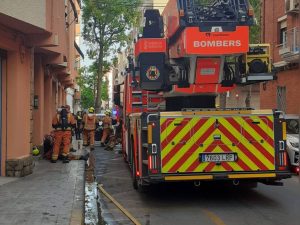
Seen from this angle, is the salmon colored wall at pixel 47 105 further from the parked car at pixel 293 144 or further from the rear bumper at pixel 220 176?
the rear bumper at pixel 220 176

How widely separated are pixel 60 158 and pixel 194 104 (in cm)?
572

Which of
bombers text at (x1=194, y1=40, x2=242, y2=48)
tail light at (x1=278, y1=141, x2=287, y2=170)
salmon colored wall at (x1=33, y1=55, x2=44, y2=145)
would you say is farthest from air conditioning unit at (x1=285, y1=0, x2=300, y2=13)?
tail light at (x1=278, y1=141, x2=287, y2=170)

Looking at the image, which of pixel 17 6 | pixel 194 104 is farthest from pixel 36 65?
pixel 194 104

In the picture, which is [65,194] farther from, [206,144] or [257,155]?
[257,155]

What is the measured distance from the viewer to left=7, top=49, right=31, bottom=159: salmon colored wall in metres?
10.5

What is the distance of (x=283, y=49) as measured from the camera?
24.3 metres

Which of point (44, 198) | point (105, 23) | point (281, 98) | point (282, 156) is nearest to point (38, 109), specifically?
point (44, 198)

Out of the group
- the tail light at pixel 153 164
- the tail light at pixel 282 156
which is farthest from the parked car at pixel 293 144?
the tail light at pixel 153 164

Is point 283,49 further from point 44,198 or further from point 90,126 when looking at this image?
point 44,198

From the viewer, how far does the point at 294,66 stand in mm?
24484

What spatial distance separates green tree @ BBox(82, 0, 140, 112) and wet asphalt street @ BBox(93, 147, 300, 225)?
30804 millimetres

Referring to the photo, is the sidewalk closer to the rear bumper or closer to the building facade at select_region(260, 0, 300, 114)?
the rear bumper

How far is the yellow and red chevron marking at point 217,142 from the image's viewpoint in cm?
812

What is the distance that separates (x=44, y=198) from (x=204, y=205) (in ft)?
8.83
